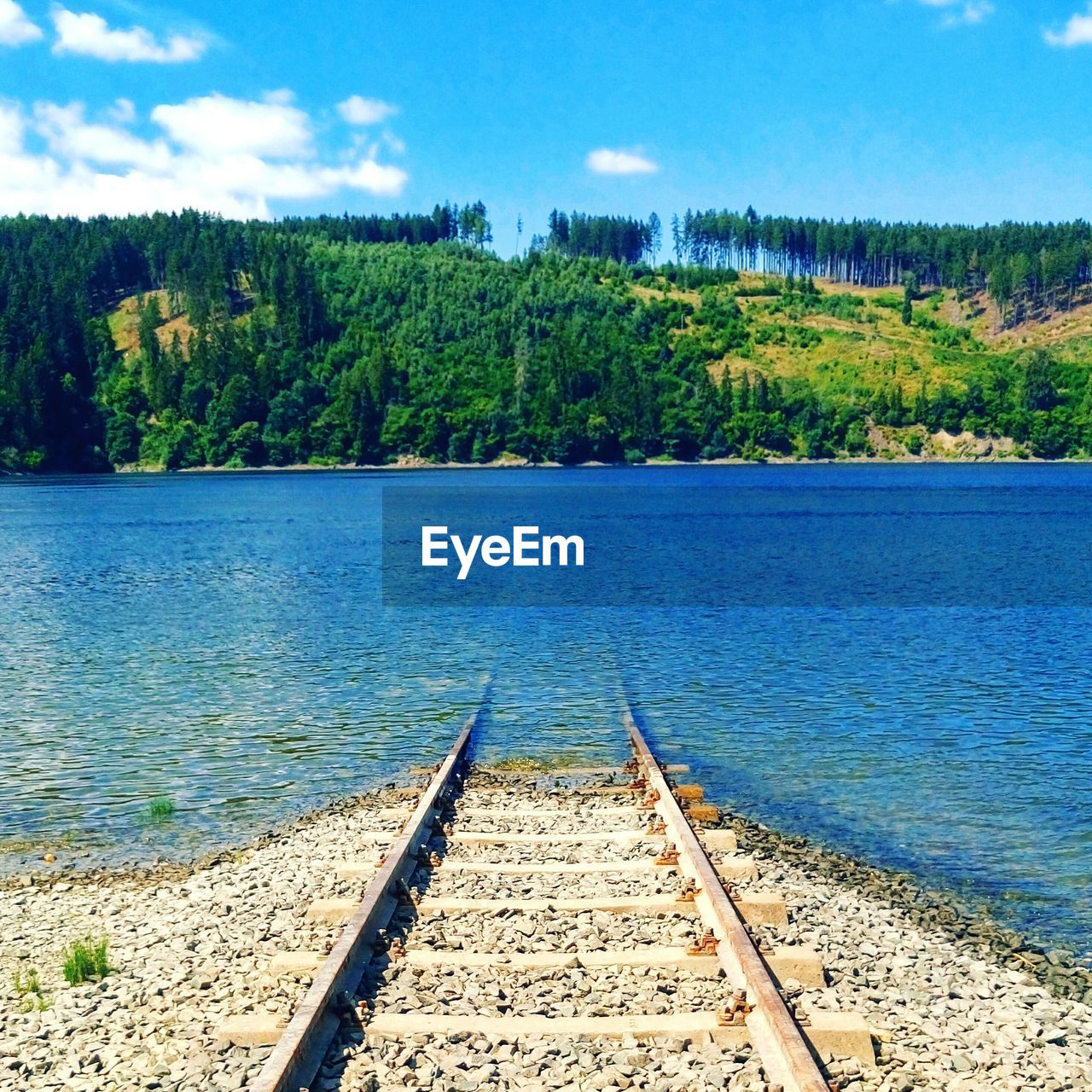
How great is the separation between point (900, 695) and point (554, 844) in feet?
52.2

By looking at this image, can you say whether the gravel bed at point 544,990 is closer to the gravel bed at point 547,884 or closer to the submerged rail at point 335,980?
the submerged rail at point 335,980

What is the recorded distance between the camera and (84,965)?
11172mm

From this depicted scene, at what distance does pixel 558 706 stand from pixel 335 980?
18.0 metres

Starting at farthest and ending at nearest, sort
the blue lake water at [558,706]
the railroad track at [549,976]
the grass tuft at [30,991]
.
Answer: the blue lake water at [558,706], the grass tuft at [30,991], the railroad track at [549,976]

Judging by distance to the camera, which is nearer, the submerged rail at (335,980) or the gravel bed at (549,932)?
the submerged rail at (335,980)

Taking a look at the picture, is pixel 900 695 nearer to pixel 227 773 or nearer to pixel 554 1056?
pixel 227 773

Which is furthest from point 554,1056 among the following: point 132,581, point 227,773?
point 132,581

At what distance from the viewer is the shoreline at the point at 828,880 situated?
12516 millimetres

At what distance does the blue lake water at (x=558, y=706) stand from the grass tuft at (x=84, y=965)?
17.6ft

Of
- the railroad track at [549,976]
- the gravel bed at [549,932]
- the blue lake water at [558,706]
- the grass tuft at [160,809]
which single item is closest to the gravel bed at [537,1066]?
the railroad track at [549,976]

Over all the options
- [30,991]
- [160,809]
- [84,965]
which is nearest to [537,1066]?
[84,965]

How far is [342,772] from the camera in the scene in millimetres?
21188

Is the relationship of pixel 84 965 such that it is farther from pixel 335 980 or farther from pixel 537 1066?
pixel 537 1066

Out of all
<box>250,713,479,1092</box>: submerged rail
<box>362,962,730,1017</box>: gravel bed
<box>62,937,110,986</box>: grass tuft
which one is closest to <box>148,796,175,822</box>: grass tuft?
<box>250,713,479,1092</box>: submerged rail
